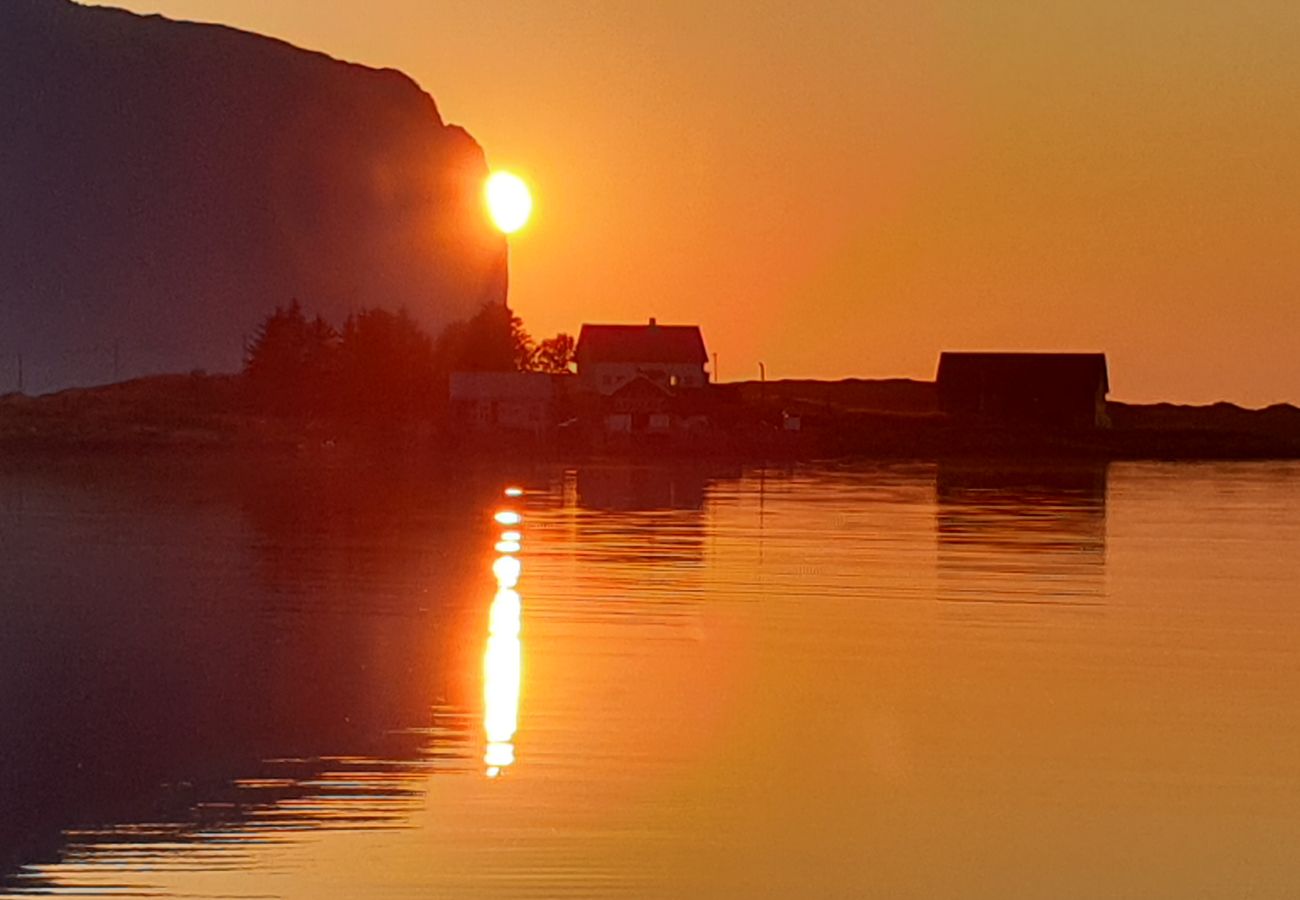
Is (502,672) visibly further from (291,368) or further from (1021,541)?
(291,368)

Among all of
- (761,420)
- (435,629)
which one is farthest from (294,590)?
(761,420)

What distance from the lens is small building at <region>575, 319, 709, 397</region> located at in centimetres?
14325

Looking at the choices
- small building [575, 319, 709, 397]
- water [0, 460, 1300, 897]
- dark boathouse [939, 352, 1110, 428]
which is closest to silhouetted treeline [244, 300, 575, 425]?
small building [575, 319, 709, 397]

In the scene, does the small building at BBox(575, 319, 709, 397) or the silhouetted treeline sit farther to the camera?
the small building at BBox(575, 319, 709, 397)

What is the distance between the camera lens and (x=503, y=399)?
129875 millimetres

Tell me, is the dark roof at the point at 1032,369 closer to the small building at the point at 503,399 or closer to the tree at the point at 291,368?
the small building at the point at 503,399

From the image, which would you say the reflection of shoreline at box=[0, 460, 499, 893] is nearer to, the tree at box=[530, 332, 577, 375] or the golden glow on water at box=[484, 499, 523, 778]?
the golden glow on water at box=[484, 499, 523, 778]

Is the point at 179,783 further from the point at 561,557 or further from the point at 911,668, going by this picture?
the point at 561,557

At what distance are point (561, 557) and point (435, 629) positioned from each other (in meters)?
11.8

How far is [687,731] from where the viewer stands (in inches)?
821

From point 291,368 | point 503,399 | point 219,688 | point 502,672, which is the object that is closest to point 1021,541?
point 502,672

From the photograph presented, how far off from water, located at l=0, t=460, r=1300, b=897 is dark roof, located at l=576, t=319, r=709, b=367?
9920 cm

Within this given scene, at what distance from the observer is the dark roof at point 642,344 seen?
473ft

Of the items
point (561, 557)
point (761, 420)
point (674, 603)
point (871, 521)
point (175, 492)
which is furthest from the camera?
point (761, 420)
